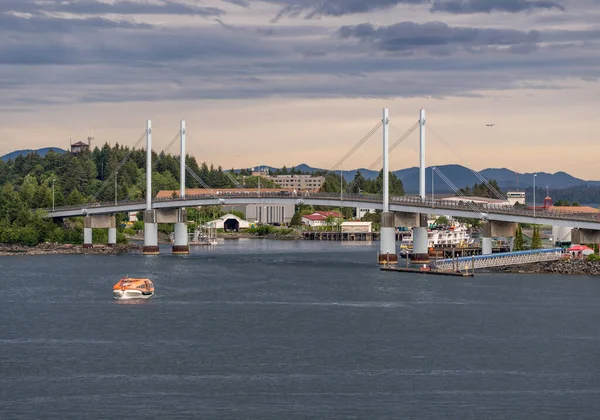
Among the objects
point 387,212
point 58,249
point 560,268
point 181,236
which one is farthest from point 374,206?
point 58,249

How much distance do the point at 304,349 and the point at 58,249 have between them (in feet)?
288

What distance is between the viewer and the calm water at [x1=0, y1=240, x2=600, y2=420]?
42.9 metres

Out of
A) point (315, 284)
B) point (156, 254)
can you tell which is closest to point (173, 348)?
point (315, 284)

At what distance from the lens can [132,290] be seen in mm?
77562

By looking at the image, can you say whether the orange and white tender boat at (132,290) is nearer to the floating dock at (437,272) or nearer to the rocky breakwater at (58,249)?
the floating dock at (437,272)

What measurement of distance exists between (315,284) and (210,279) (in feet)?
31.7

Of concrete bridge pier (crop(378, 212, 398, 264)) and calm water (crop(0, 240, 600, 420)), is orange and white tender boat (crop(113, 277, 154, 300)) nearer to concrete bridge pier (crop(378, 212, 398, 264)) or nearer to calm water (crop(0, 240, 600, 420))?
calm water (crop(0, 240, 600, 420))

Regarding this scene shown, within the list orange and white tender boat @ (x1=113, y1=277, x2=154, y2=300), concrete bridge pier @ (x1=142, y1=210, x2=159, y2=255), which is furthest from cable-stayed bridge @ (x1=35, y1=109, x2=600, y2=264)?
orange and white tender boat @ (x1=113, y1=277, x2=154, y2=300)

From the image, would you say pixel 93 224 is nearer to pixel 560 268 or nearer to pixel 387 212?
pixel 387 212

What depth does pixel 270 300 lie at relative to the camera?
7656 cm

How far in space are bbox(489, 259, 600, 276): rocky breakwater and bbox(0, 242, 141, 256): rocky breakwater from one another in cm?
5283

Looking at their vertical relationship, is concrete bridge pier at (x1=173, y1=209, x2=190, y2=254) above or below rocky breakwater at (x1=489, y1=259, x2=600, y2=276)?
above

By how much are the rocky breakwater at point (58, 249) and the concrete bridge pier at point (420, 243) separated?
38611 millimetres

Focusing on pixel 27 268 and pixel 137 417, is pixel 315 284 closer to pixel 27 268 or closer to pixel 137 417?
Result: pixel 27 268
